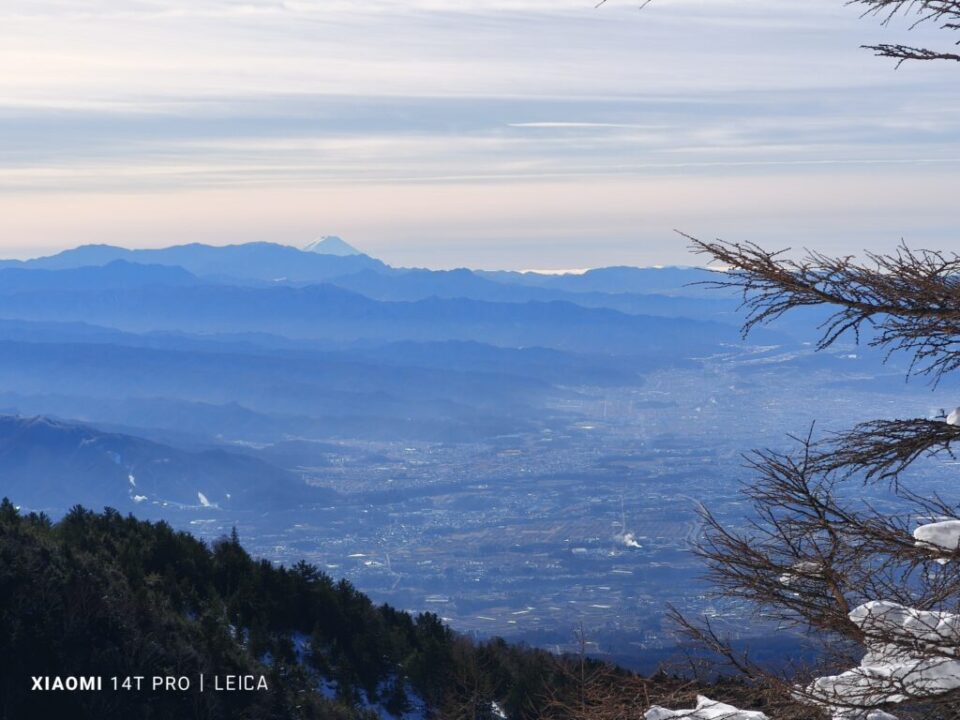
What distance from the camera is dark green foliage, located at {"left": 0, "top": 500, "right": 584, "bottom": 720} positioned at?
12297 mm

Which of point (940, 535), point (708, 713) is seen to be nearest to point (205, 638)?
point (708, 713)

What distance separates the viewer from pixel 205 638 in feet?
47.4

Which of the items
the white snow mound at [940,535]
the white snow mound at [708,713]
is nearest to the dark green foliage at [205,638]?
the white snow mound at [708,713]

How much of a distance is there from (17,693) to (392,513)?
6793 inches

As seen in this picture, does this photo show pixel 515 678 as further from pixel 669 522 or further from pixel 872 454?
pixel 669 522

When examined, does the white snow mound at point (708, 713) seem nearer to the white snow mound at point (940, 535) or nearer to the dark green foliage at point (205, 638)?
the white snow mound at point (940, 535)

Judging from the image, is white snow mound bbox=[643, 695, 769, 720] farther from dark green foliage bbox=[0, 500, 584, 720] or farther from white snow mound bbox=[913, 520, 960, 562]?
dark green foliage bbox=[0, 500, 584, 720]

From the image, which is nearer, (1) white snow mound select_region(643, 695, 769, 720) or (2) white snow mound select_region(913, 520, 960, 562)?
(2) white snow mound select_region(913, 520, 960, 562)

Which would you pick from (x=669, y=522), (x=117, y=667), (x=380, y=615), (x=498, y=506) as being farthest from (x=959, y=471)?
(x=117, y=667)

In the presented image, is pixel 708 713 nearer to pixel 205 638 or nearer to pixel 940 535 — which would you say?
pixel 940 535

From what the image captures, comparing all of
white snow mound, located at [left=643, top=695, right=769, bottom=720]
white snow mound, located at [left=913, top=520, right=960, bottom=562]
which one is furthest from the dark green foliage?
white snow mound, located at [left=913, top=520, right=960, bottom=562]

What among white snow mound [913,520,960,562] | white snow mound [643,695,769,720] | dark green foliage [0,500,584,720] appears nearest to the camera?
white snow mound [913,520,960,562]

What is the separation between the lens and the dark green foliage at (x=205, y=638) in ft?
40.3

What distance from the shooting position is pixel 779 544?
267 inches
